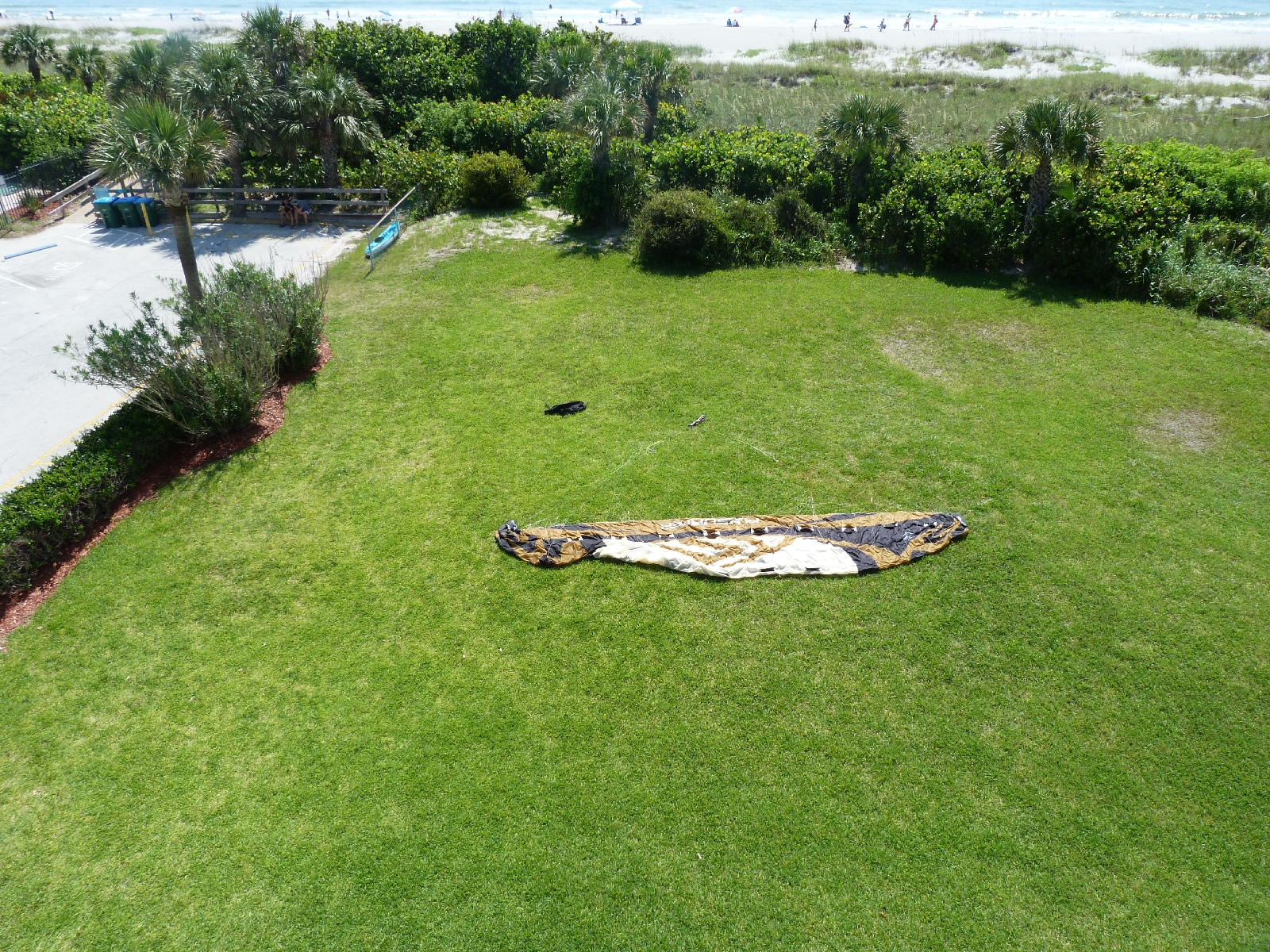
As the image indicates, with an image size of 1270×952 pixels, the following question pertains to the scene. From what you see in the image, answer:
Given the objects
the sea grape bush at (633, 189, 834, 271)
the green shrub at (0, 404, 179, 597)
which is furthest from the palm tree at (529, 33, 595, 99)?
the green shrub at (0, 404, 179, 597)

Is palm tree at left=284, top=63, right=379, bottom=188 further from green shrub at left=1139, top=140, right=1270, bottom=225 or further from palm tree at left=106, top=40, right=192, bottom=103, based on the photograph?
green shrub at left=1139, top=140, right=1270, bottom=225

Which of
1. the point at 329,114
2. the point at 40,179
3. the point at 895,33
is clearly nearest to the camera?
the point at 329,114

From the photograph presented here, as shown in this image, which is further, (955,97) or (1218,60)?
(1218,60)

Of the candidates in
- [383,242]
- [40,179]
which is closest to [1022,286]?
[383,242]

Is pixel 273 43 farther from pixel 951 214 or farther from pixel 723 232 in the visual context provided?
pixel 951 214

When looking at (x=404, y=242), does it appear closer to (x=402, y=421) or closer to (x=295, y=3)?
(x=402, y=421)

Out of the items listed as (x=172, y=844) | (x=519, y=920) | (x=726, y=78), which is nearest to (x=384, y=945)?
(x=519, y=920)

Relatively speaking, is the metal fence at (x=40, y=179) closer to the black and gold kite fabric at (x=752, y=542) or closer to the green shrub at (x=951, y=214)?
the black and gold kite fabric at (x=752, y=542)
